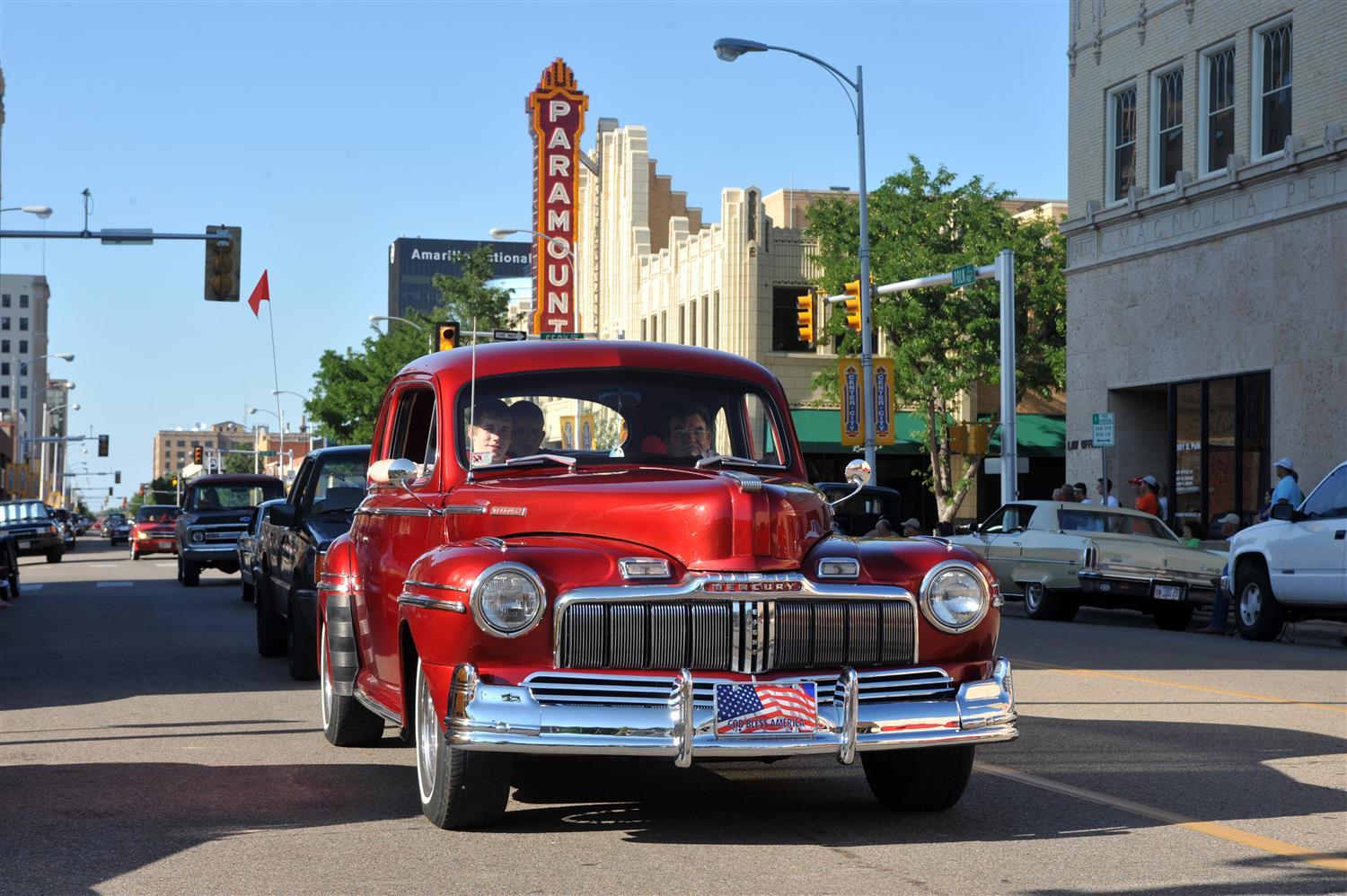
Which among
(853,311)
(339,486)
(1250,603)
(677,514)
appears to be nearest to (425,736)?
(677,514)

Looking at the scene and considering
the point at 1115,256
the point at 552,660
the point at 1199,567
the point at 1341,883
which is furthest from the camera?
the point at 1115,256

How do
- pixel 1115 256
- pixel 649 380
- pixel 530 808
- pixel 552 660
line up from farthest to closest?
pixel 1115 256 < pixel 649 380 < pixel 530 808 < pixel 552 660

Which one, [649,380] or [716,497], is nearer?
[716,497]

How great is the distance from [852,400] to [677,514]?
28.6m

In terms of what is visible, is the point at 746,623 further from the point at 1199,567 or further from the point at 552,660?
the point at 1199,567

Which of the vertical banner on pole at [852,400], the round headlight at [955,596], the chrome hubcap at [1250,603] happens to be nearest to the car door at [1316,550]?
the chrome hubcap at [1250,603]

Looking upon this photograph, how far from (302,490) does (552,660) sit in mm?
8733

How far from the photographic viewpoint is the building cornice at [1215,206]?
2817 cm

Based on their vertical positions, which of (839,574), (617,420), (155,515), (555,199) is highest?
(555,199)

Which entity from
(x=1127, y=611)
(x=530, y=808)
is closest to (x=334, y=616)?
(x=530, y=808)

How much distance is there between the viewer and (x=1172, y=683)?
13.7 m

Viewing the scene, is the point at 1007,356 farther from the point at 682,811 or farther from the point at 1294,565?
the point at 682,811

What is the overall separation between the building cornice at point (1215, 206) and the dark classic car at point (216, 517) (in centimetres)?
1628

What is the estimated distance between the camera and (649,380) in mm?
8539
